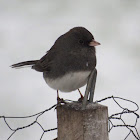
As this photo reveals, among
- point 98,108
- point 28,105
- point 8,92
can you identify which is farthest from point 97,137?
point 8,92

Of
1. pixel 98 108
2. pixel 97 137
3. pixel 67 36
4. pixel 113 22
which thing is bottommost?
pixel 97 137

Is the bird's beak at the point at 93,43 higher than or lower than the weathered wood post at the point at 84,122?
higher

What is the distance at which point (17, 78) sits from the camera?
3.95 meters

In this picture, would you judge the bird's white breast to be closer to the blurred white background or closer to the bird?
the bird

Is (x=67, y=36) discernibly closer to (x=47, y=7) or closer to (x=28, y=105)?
(x=28, y=105)

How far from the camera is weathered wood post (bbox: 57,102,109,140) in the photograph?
172cm

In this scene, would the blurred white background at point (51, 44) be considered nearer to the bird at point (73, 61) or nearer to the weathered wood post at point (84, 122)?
the bird at point (73, 61)

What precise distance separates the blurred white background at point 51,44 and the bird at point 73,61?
0.55m

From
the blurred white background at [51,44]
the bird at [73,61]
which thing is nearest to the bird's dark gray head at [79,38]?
the bird at [73,61]

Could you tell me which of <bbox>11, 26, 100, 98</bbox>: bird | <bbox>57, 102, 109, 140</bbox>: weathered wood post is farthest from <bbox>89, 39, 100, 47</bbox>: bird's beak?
<bbox>57, 102, 109, 140</bbox>: weathered wood post

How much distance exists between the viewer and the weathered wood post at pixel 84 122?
1724 millimetres

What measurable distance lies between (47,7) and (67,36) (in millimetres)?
3146

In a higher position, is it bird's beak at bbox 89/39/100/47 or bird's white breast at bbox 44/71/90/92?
bird's beak at bbox 89/39/100/47

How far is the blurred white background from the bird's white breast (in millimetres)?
544
